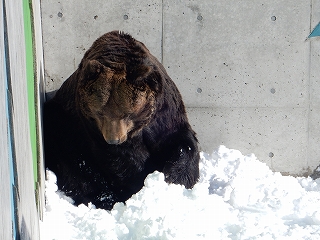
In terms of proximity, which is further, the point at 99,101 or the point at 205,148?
the point at 205,148

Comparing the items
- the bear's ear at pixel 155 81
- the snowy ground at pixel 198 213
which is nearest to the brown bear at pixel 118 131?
the bear's ear at pixel 155 81

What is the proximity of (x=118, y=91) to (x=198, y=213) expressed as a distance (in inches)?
41.6

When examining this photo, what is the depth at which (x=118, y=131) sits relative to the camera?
175 inches

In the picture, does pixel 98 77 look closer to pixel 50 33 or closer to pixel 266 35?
pixel 50 33

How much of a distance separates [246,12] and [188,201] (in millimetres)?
2299

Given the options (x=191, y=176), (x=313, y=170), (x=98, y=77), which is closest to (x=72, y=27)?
(x=98, y=77)

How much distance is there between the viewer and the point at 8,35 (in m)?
1.79

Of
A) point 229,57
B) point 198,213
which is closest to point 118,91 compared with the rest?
point 198,213

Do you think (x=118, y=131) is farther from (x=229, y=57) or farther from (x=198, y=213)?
(x=229, y=57)

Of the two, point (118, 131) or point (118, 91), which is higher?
point (118, 91)

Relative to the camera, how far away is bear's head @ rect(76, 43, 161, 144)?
14.4 ft

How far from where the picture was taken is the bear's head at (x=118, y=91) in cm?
438

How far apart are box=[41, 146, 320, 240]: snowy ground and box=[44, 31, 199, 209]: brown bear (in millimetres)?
266

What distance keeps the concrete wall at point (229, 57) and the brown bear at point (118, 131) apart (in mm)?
751
